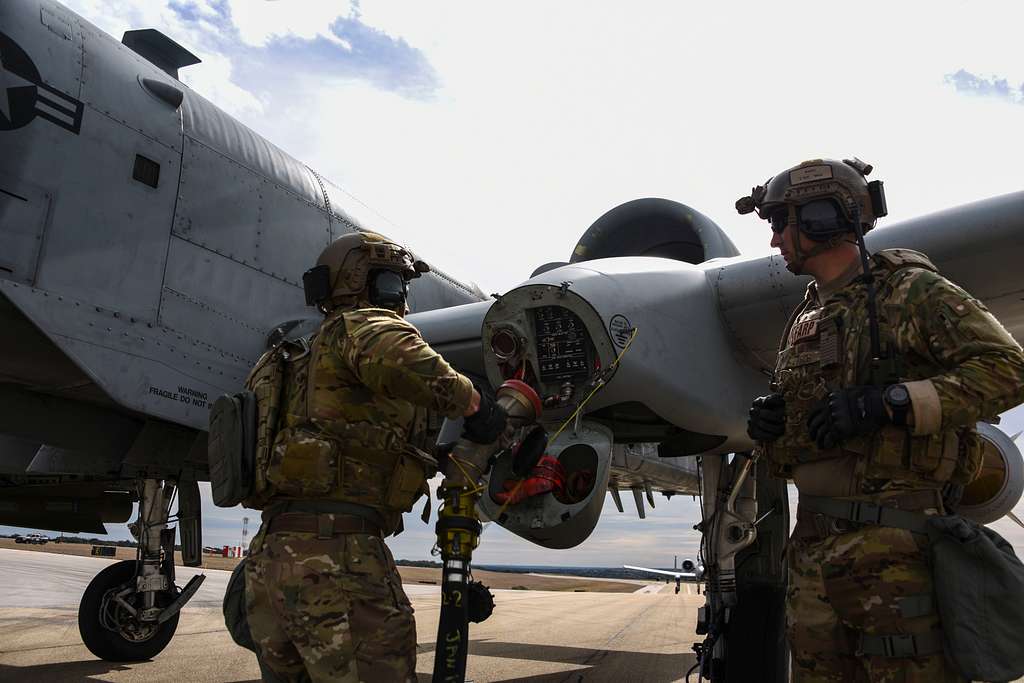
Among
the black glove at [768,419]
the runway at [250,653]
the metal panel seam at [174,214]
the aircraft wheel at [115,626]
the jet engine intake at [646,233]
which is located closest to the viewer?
the black glove at [768,419]

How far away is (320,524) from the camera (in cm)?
298

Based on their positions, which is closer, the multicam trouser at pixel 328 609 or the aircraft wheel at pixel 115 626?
the multicam trouser at pixel 328 609

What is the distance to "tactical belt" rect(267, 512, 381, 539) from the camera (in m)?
2.98

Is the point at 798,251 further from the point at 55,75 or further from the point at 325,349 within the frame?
the point at 55,75

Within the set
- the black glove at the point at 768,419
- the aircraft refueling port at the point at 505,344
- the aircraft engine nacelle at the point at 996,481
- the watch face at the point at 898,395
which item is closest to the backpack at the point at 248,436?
the aircraft refueling port at the point at 505,344

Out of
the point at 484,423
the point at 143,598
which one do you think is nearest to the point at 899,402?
the point at 484,423

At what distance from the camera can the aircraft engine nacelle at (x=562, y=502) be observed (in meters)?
4.12

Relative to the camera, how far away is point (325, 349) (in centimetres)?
314

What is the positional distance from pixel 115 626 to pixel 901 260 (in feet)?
21.5

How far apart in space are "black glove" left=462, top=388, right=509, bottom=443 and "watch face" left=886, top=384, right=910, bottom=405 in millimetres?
1426

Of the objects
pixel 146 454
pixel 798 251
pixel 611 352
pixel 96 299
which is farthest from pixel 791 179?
pixel 146 454

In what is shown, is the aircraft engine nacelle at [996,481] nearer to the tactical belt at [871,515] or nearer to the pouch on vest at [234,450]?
the tactical belt at [871,515]

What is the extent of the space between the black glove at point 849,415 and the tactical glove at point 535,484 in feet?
6.35

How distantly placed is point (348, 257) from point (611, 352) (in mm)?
1659
